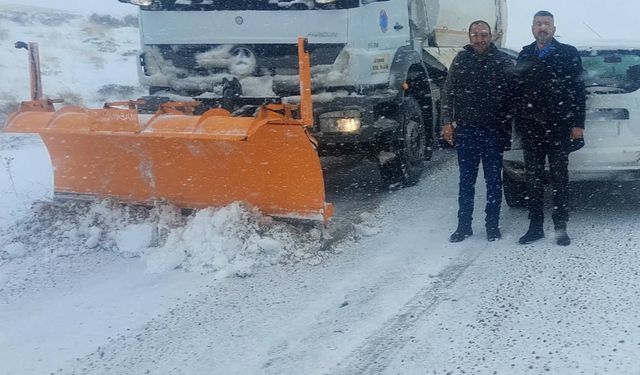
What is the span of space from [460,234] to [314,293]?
159 cm

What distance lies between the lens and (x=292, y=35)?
606 centimetres

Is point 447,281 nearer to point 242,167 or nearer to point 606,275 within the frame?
point 606,275

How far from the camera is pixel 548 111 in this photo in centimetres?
504

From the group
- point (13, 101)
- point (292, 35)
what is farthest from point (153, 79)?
point (13, 101)

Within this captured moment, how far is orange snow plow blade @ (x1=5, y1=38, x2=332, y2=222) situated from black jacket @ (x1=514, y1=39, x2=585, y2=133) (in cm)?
171

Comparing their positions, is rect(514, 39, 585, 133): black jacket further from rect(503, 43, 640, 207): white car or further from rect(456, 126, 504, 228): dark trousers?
rect(503, 43, 640, 207): white car

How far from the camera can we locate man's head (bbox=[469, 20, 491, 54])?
5.08 meters

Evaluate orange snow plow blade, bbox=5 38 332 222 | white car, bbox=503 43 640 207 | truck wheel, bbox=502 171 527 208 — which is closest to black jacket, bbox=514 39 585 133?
white car, bbox=503 43 640 207

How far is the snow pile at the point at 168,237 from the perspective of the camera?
4.98 m

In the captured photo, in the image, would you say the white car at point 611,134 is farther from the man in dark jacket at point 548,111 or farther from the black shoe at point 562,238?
the black shoe at point 562,238

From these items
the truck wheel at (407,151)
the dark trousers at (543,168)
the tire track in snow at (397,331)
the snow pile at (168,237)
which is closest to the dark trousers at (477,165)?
the dark trousers at (543,168)

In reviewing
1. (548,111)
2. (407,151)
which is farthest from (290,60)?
(548,111)

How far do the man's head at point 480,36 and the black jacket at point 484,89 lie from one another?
48 millimetres

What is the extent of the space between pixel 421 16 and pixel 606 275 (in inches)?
166
